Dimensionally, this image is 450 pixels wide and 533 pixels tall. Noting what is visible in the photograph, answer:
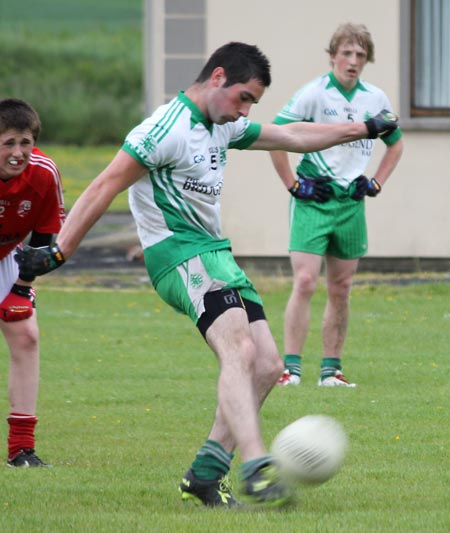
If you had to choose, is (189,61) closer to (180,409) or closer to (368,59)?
(368,59)

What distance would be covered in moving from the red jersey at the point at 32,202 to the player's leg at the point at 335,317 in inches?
120

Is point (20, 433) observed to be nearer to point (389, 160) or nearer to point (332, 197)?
point (332, 197)

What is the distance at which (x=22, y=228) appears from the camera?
789cm

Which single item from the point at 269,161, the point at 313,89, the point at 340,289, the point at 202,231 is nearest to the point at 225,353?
the point at 202,231

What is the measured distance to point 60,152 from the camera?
4384 cm

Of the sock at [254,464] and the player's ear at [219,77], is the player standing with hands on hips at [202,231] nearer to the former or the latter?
the player's ear at [219,77]

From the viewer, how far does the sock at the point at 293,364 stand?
34.5ft

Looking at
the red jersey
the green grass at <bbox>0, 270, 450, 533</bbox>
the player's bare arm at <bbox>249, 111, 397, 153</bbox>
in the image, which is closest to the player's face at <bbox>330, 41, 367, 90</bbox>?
the green grass at <bbox>0, 270, 450, 533</bbox>

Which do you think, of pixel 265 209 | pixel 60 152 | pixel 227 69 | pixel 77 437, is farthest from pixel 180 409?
pixel 60 152

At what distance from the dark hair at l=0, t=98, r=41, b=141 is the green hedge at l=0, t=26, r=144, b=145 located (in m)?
36.6

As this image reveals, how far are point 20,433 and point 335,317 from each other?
3229 millimetres

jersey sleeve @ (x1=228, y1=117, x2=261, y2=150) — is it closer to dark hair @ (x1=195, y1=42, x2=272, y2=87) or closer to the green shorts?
dark hair @ (x1=195, y1=42, x2=272, y2=87)

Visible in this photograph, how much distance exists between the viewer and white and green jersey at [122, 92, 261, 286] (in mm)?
6805

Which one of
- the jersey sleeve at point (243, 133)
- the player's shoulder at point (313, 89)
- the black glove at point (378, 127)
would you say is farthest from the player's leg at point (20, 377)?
the player's shoulder at point (313, 89)
